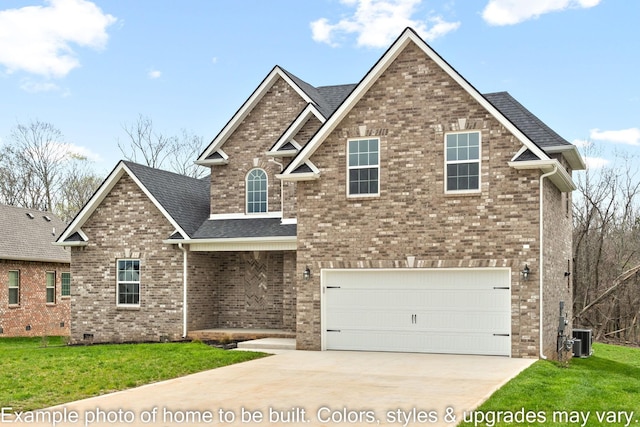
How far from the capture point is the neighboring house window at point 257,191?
2394cm

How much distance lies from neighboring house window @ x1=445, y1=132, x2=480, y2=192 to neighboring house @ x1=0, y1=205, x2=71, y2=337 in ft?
61.7

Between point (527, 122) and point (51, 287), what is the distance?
70.6ft

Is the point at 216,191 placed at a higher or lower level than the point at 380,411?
higher

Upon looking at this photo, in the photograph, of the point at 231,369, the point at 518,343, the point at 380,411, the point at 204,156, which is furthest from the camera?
the point at 204,156

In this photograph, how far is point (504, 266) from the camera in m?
17.6

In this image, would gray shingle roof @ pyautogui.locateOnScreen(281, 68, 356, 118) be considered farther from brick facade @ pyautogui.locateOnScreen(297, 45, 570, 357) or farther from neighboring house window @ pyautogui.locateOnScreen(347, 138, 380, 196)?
brick facade @ pyautogui.locateOnScreen(297, 45, 570, 357)

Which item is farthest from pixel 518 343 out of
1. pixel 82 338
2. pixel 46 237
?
pixel 46 237

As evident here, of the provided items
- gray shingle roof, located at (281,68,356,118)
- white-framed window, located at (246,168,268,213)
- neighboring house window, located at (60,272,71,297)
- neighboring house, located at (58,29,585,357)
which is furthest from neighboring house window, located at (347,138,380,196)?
neighboring house window, located at (60,272,71,297)

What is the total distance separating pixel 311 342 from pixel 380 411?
344 inches

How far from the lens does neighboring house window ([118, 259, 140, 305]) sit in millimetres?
23484

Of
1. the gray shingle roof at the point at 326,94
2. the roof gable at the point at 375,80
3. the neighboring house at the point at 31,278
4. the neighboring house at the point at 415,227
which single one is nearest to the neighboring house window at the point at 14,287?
the neighboring house at the point at 31,278

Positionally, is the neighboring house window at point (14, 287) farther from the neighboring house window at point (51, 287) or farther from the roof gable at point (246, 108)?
the roof gable at point (246, 108)

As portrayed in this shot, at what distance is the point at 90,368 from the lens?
15422 millimetres

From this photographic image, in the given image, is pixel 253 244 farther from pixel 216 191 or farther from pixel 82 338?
pixel 82 338
